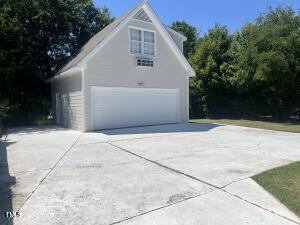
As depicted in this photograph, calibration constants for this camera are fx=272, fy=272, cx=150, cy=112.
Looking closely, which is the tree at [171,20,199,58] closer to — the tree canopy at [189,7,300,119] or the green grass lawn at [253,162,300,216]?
the tree canopy at [189,7,300,119]

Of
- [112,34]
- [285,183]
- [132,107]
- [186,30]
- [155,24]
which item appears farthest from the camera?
[186,30]

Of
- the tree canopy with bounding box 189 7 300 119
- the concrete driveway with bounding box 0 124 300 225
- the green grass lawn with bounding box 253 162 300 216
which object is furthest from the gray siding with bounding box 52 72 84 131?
the tree canopy with bounding box 189 7 300 119

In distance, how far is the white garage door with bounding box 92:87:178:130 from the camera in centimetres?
1320

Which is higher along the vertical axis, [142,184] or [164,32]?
[164,32]

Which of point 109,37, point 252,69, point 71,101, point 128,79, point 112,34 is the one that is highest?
point 112,34

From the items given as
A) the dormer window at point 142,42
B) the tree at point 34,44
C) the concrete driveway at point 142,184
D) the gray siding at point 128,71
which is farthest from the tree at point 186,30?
the concrete driveway at point 142,184

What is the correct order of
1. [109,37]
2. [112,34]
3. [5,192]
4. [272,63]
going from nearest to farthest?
[5,192] < [109,37] < [112,34] < [272,63]

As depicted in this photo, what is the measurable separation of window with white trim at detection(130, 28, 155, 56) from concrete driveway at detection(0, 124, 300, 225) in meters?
6.97

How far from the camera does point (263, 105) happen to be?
66.8 feet

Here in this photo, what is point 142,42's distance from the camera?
1438 cm

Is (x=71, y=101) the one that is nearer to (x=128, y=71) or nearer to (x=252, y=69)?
(x=128, y=71)

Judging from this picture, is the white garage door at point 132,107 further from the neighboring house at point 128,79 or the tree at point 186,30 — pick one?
the tree at point 186,30

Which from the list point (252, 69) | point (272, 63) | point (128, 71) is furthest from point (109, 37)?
point (252, 69)

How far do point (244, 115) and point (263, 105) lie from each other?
1.61 meters
